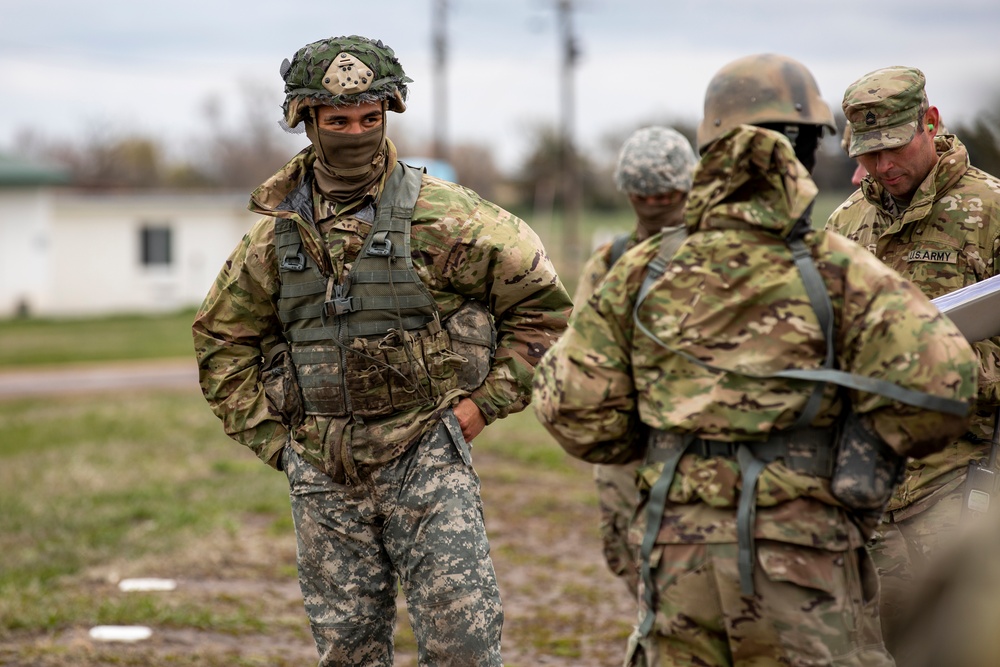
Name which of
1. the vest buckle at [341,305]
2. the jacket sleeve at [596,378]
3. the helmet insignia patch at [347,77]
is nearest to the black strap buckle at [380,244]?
the vest buckle at [341,305]

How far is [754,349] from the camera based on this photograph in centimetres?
316

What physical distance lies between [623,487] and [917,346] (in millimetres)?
2752

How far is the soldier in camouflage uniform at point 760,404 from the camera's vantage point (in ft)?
10.1

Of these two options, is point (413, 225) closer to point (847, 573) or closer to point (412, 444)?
point (412, 444)

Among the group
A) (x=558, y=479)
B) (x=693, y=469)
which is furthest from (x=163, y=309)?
(x=693, y=469)

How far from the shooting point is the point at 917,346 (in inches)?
118

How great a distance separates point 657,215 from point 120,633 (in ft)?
11.9

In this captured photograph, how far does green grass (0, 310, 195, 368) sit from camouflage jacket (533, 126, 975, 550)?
62.3ft

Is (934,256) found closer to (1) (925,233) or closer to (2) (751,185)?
(1) (925,233)

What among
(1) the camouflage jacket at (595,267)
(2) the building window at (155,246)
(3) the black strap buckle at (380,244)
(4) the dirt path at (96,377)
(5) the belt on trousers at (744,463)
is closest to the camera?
(5) the belt on trousers at (744,463)

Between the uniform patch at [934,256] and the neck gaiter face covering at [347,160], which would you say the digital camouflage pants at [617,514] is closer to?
the uniform patch at [934,256]

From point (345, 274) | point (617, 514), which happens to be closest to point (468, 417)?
point (345, 274)

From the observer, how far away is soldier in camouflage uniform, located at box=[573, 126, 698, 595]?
5559mm

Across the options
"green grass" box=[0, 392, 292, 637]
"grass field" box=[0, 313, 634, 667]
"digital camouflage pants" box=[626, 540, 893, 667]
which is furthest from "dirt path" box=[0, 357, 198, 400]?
"digital camouflage pants" box=[626, 540, 893, 667]
